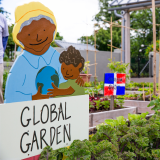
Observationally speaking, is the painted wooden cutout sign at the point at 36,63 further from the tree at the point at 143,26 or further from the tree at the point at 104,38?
the tree at the point at 143,26

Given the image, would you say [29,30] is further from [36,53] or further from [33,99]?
[33,99]

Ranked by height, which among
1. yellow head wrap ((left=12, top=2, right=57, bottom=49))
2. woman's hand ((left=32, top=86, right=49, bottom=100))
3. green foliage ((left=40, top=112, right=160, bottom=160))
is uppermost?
yellow head wrap ((left=12, top=2, right=57, bottom=49))

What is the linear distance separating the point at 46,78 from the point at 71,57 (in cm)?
28

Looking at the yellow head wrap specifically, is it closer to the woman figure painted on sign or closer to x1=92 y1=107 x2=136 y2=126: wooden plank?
the woman figure painted on sign

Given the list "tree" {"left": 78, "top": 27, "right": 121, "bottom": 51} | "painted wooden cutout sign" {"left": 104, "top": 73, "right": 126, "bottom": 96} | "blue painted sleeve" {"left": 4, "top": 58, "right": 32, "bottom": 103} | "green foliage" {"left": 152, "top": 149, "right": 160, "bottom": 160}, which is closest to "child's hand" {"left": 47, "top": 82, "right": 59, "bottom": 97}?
"blue painted sleeve" {"left": 4, "top": 58, "right": 32, "bottom": 103}

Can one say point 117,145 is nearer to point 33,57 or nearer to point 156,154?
point 156,154

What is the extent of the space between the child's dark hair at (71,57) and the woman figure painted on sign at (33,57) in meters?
0.08

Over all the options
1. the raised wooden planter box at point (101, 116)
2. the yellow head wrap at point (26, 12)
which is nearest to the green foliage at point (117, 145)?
the yellow head wrap at point (26, 12)

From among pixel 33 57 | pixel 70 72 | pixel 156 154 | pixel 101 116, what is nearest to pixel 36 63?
pixel 33 57

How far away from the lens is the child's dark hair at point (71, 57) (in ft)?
4.67

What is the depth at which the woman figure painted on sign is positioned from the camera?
1.15 meters

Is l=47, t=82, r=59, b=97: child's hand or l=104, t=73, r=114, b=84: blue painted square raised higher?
l=104, t=73, r=114, b=84: blue painted square

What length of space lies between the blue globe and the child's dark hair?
0.12 m

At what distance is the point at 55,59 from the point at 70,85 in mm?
211
